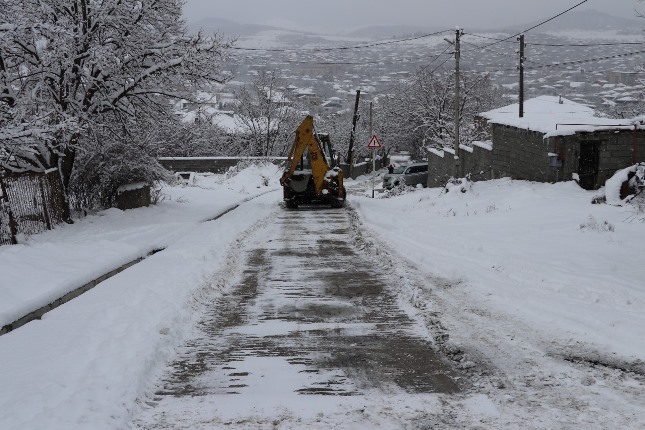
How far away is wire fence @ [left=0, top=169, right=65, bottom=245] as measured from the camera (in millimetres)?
12266

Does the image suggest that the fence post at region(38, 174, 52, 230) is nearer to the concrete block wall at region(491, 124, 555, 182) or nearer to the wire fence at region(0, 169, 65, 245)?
the wire fence at region(0, 169, 65, 245)

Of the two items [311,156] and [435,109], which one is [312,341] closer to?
[311,156]

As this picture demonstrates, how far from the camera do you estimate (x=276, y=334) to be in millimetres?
6500

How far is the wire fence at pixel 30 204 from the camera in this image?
40.2 feet

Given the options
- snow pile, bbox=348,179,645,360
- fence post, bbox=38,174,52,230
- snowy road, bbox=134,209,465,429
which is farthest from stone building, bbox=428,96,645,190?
fence post, bbox=38,174,52,230

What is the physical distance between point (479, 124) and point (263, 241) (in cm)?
4367

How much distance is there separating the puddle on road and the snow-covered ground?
0.30 metres

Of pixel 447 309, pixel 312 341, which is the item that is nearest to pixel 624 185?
pixel 447 309

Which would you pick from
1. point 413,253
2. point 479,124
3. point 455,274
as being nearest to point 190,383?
point 455,274

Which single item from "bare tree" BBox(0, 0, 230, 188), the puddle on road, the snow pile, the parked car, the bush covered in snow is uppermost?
"bare tree" BBox(0, 0, 230, 188)

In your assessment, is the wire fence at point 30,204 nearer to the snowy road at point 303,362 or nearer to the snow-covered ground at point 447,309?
the snow-covered ground at point 447,309

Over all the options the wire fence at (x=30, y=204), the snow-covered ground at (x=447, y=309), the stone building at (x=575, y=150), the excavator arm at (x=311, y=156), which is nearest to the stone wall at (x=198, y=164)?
the excavator arm at (x=311, y=156)

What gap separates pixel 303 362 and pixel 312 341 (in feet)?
2.09

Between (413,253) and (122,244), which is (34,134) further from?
(413,253)
